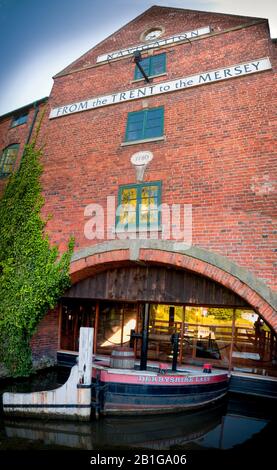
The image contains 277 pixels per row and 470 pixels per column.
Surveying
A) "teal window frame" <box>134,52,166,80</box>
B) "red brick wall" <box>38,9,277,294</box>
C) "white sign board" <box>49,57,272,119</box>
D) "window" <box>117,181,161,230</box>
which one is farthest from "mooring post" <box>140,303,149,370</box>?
"teal window frame" <box>134,52,166,80</box>

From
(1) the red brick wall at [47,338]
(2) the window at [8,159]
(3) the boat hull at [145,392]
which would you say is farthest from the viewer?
(2) the window at [8,159]

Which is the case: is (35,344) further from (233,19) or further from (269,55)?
(233,19)

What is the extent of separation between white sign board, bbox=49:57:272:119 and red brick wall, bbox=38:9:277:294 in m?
0.18

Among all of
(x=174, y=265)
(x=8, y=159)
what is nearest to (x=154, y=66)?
(x=174, y=265)

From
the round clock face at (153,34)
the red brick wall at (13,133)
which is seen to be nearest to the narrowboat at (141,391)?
the red brick wall at (13,133)

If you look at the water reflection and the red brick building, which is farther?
the red brick building

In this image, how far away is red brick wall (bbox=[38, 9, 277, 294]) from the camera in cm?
773

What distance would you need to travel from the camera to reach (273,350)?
393 inches

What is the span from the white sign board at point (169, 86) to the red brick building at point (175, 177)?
4cm

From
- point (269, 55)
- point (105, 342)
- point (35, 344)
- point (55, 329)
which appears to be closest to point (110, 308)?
point (105, 342)

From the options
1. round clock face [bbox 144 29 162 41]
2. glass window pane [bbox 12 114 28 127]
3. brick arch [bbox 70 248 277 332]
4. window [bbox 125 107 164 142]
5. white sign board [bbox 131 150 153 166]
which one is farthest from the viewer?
glass window pane [bbox 12 114 28 127]

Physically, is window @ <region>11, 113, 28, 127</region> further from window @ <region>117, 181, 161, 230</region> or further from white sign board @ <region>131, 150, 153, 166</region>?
window @ <region>117, 181, 161, 230</region>

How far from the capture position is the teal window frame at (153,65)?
1024 cm

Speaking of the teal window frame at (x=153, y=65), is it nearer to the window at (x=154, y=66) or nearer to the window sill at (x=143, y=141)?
the window at (x=154, y=66)
